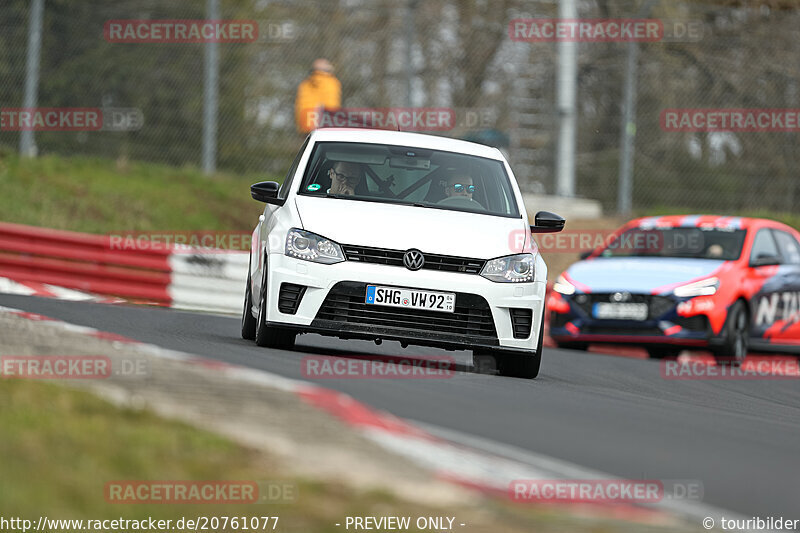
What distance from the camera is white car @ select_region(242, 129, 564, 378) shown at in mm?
9320

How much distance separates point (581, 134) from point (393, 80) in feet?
10.3

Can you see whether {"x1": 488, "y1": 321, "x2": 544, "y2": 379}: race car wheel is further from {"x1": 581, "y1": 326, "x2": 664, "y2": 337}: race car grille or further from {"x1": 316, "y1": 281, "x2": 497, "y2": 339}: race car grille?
{"x1": 581, "y1": 326, "x2": 664, "y2": 337}: race car grille

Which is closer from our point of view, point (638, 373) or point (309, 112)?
point (638, 373)

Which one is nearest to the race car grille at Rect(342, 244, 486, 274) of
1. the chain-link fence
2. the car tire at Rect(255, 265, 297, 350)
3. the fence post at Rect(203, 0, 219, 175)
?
the car tire at Rect(255, 265, 297, 350)

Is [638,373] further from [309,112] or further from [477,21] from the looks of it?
[477,21]

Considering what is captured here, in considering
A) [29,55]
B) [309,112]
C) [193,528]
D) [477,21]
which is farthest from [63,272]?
[193,528]

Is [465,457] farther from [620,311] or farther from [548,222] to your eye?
[620,311]

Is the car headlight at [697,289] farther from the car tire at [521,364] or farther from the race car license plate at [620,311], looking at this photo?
the car tire at [521,364]

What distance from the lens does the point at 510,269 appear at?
377 inches

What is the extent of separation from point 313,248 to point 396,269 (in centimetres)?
56

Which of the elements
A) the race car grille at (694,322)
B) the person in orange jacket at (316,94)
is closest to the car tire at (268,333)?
the race car grille at (694,322)

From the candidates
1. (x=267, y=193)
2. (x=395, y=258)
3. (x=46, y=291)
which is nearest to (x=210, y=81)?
(x=46, y=291)

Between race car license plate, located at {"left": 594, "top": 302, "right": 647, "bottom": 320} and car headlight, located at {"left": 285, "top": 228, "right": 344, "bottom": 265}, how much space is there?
554cm

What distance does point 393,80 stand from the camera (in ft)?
68.6
